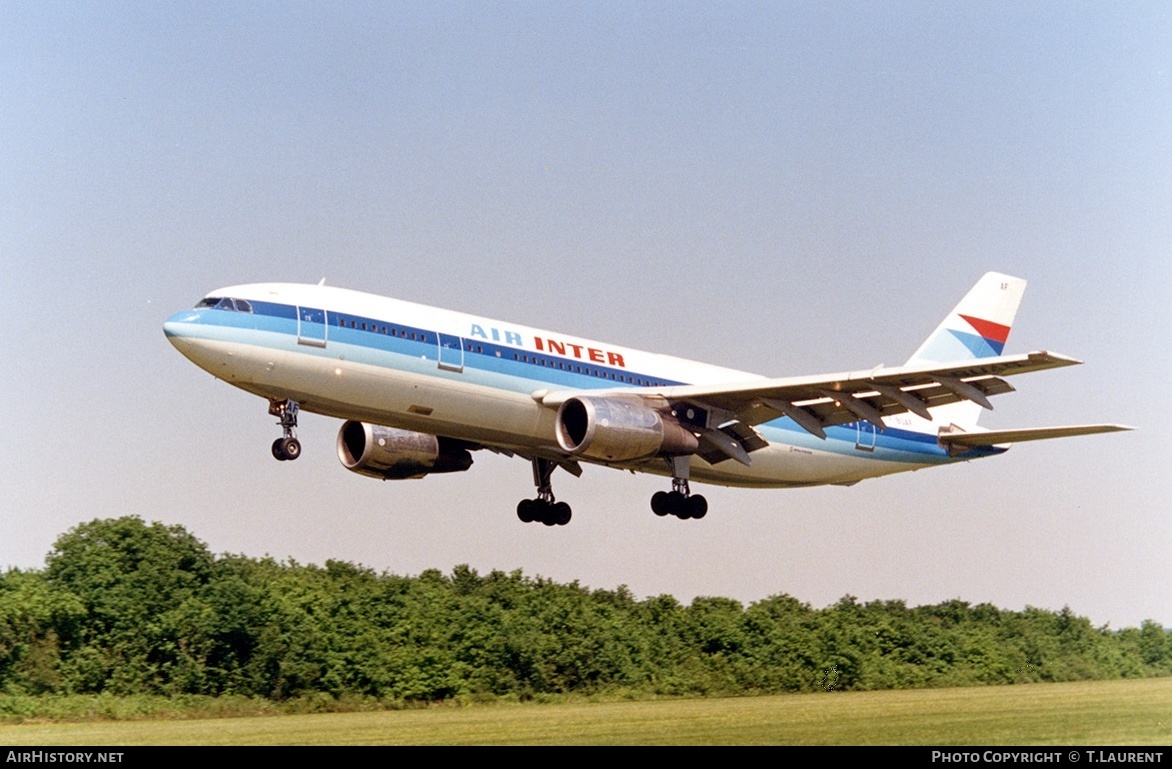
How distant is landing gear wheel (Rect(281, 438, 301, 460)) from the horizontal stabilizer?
19.3 metres

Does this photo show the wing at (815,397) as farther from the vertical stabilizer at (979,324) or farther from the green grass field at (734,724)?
the vertical stabilizer at (979,324)

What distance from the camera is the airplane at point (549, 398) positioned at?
35.3 m

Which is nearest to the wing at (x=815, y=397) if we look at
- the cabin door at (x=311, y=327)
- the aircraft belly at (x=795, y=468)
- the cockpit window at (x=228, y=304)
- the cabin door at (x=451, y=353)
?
the aircraft belly at (x=795, y=468)

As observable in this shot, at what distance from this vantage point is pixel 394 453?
42.1 meters

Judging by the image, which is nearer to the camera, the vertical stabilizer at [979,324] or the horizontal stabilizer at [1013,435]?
A: the horizontal stabilizer at [1013,435]

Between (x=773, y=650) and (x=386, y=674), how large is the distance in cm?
1292

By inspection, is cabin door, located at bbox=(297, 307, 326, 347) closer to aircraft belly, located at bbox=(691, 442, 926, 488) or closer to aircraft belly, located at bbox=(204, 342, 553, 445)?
aircraft belly, located at bbox=(204, 342, 553, 445)

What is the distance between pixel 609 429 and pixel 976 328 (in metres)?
17.6

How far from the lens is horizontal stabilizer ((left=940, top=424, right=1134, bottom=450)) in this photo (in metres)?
39.8

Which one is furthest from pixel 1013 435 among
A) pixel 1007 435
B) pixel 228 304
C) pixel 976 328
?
pixel 228 304

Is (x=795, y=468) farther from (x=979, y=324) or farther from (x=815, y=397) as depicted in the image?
(x=979, y=324)

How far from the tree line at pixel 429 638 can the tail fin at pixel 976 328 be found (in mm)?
9751

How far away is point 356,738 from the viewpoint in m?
32.4
